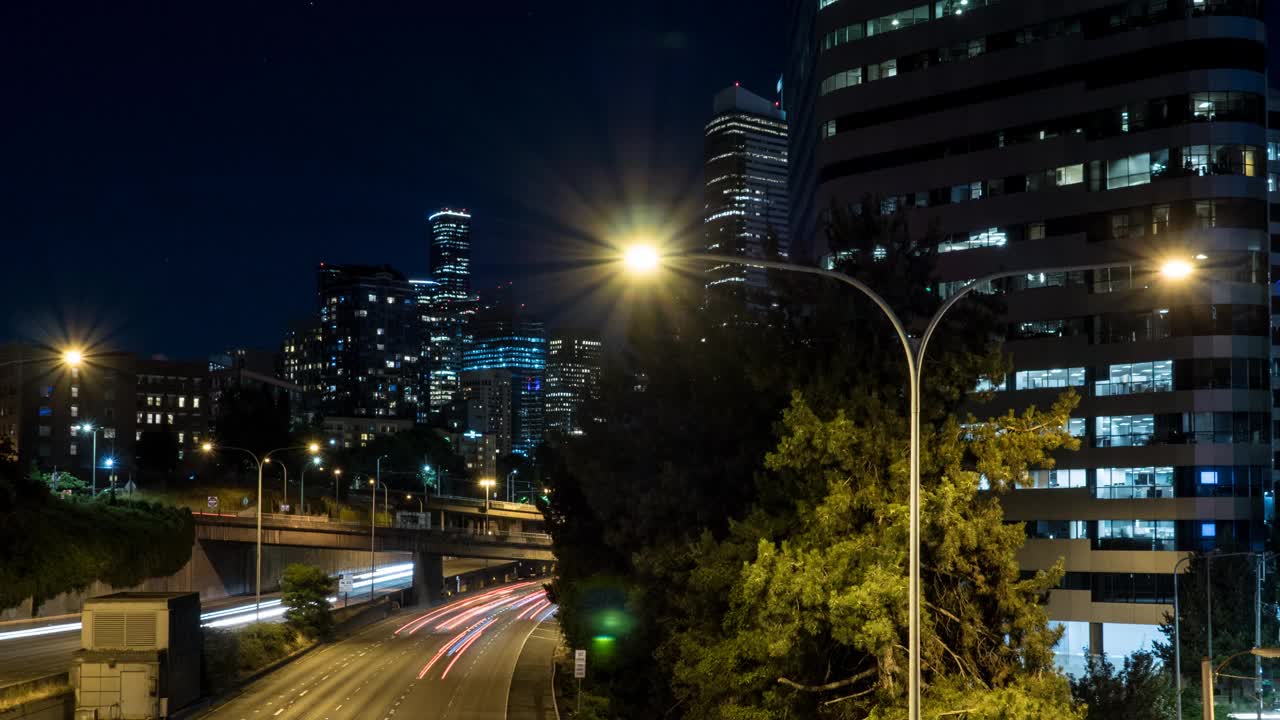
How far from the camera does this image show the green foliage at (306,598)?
6781cm

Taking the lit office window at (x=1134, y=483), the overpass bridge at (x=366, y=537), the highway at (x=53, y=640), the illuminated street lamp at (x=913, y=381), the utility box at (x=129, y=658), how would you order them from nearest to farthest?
the illuminated street lamp at (x=913, y=381)
the utility box at (x=129, y=658)
the highway at (x=53, y=640)
the lit office window at (x=1134, y=483)
the overpass bridge at (x=366, y=537)

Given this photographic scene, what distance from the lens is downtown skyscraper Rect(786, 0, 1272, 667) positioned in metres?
59.0

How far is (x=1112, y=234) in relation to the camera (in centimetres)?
6144

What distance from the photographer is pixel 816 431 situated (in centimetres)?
2288

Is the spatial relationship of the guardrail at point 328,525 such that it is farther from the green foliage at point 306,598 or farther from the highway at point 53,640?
the green foliage at point 306,598

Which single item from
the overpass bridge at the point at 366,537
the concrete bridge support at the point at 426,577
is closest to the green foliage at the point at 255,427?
the concrete bridge support at the point at 426,577

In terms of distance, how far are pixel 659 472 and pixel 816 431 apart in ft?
46.3

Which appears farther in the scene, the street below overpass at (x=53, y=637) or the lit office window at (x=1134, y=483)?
the lit office window at (x=1134, y=483)

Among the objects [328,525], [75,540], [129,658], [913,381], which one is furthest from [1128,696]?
[328,525]

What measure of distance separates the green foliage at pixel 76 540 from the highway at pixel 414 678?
1339 cm

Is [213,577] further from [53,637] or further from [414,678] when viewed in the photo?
[414,678]

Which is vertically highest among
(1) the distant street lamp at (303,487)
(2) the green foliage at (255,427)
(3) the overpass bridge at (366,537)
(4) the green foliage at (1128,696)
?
(2) the green foliage at (255,427)

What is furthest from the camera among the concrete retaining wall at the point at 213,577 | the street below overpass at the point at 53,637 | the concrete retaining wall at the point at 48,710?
the concrete retaining wall at the point at 213,577

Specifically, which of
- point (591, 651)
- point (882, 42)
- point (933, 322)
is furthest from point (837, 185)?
point (933, 322)
